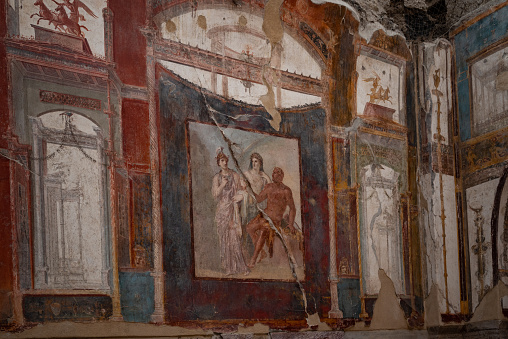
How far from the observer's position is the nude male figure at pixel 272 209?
4.69 m

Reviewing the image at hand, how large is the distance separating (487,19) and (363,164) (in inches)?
70.7

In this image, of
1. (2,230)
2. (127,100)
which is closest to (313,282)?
(127,100)

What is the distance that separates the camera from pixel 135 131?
4234mm

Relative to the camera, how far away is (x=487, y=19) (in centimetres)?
559

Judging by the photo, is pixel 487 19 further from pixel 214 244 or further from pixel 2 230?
pixel 2 230

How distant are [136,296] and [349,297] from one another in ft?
6.45

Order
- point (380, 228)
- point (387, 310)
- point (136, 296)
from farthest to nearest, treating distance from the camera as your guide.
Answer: point (380, 228), point (387, 310), point (136, 296)

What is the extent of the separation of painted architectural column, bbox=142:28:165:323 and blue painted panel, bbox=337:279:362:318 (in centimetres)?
168

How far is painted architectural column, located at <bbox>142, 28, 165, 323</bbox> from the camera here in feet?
13.6

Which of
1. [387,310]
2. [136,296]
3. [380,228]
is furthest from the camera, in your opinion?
[380,228]

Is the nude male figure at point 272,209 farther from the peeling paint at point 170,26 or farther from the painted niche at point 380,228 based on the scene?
the peeling paint at point 170,26

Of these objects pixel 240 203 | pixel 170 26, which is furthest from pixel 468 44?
pixel 170 26

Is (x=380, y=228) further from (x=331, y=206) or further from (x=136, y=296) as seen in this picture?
(x=136, y=296)

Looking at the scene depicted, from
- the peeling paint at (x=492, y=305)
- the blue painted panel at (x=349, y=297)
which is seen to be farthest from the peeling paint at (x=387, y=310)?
the peeling paint at (x=492, y=305)
